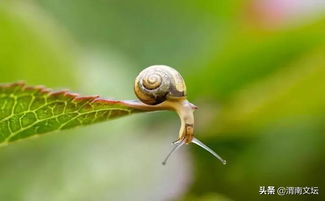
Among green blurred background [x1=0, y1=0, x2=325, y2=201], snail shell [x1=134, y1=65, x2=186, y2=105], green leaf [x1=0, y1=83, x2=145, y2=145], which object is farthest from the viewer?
green blurred background [x1=0, y1=0, x2=325, y2=201]

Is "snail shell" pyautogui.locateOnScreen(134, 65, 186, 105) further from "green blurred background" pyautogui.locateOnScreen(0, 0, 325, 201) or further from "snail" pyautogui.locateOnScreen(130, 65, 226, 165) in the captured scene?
"green blurred background" pyautogui.locateOnScreen(0, 0, 325, 201)

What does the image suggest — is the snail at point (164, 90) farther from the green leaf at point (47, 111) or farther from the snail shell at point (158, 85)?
the green leaf at point (47, 111)

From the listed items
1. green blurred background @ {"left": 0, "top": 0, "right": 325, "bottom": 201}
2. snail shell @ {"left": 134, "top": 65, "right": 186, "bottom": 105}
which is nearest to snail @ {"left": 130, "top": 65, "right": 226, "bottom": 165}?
snail shell @ {"left": 134, "top": 65, "right": 186, "bottom": 105}

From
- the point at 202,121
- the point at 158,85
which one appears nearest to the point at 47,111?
the point at 158,85

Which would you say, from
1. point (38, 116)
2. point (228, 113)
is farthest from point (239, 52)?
point (38, 116)

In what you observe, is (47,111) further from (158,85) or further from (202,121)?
(202,121)
